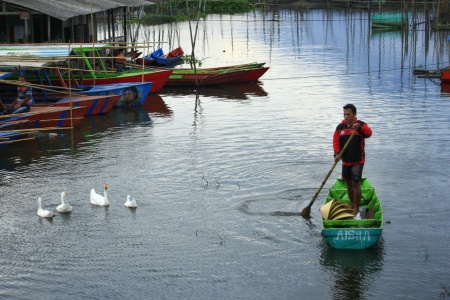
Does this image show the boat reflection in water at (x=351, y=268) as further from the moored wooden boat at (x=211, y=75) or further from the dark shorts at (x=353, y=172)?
the moored wooden boat at (x=211, y=75)

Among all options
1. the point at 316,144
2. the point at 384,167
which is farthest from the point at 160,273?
the point at 316,144

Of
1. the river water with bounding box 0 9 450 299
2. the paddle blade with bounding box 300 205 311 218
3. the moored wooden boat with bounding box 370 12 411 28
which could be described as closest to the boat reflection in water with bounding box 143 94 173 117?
the river water with bounding box 0 9 450 299

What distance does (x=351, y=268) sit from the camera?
984cm

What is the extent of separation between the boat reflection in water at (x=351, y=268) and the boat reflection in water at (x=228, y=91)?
48.7ft

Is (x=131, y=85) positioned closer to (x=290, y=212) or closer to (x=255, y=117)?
(x=255, y=117)

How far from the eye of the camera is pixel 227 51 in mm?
39812

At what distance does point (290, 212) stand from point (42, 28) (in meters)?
16.0

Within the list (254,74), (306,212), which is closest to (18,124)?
(306,212)

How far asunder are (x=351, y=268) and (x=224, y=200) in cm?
350

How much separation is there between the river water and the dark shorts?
96 centimetres

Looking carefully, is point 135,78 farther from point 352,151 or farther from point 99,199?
point 352,151

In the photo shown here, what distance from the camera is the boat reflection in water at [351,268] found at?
9.31 meters

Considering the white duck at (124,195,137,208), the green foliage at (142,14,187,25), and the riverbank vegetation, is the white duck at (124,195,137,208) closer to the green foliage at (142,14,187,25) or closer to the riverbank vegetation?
the riverbank vegetation

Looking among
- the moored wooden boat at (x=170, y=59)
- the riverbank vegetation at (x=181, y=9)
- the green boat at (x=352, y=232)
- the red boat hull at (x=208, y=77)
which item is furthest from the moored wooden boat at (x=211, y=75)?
the riverbank vegetation at (x=181, y=9)
